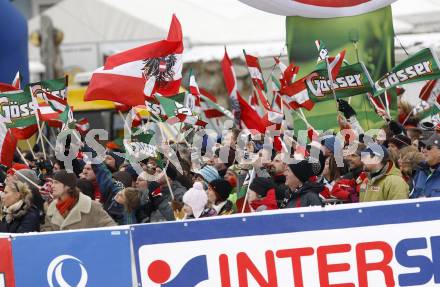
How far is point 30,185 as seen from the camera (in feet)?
38.8

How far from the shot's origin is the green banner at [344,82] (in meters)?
12.2

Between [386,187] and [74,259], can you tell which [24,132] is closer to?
[386,187]

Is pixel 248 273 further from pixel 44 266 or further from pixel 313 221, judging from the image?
pixel 44 266

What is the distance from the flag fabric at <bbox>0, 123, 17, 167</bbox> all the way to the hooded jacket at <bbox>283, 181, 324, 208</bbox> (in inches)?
180

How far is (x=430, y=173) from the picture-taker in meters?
9.59

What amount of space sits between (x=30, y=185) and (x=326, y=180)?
309cm

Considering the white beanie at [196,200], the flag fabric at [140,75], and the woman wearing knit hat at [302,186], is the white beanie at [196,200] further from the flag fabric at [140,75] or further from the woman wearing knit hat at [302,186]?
the flag fabric at [140,75]

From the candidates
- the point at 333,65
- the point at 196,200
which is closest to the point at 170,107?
the point at 333,65

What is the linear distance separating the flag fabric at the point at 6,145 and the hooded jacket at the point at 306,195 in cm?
457

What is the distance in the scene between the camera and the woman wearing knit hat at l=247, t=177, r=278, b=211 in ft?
29.7

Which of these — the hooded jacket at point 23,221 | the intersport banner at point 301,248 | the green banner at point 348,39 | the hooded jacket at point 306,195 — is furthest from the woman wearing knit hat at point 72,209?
the green banner at point 348,39

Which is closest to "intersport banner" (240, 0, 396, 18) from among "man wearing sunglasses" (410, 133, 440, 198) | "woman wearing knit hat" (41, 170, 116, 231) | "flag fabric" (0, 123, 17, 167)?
"flag fabric" (0, 123, 17, 167)

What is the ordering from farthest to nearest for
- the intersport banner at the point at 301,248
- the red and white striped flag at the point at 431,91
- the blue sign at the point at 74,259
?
the red and white striped flag at the point at 431,91, the blue sign at the point at 74,259, the intersport banner at the point at 301,248

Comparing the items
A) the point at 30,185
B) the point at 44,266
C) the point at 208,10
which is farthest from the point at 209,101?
the point at 208,10
